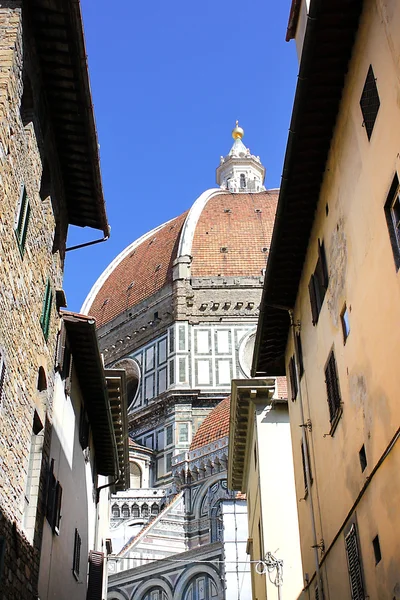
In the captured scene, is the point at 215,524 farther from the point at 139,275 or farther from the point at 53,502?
the point at 139,275

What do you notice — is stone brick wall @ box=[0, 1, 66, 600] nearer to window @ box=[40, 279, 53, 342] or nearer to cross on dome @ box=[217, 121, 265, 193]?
window @ box=[40, 279, 53, 342]

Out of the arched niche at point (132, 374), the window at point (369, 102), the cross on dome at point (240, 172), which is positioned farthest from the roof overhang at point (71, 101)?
the cross on dome at point (240, 172)

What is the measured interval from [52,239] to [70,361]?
2.88 m

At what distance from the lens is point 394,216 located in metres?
7.70

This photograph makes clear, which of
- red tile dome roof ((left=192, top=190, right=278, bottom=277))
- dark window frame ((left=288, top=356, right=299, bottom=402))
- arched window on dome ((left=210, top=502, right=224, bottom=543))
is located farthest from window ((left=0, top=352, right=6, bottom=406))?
red tile dome roof ((left=192, top=190, right=278, bottom=277))

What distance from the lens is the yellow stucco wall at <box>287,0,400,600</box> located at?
7.70m

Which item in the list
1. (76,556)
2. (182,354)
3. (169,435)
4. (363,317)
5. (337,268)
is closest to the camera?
(363,317)

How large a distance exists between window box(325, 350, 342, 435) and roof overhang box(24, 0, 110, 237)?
500 cm

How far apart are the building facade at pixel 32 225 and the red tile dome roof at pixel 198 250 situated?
4130 centimetres

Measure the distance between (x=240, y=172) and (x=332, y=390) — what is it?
2771 inches

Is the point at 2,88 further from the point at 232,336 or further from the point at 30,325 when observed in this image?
the point at 232,336

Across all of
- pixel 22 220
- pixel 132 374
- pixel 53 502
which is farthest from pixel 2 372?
pixel 132 374

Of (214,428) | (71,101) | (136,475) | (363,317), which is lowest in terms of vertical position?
(363,317)

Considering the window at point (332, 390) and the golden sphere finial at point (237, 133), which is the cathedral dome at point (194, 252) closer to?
the golden sphere finial at point (237, 133)
